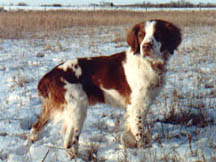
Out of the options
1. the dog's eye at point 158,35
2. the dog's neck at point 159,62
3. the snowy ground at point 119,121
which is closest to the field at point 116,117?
the snowy ground at point 119,121

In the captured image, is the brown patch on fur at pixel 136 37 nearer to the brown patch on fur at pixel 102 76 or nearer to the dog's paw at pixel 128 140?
the brown patch on fur at pixel 102 76

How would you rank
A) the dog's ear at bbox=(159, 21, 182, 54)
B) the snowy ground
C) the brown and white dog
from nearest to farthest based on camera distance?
1. the snowy ground
2. the brown and white dog
3. the dog's ear at bbox=(159, 21, 182, 54)

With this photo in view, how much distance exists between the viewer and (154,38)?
272 cm

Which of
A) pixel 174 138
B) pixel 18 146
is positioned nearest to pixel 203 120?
pixel 174 138

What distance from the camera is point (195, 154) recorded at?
243 centimetres

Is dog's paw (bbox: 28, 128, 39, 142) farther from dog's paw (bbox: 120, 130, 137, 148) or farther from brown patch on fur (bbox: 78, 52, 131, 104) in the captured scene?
dog's paw (bbox: 120, 130, 137, 148)

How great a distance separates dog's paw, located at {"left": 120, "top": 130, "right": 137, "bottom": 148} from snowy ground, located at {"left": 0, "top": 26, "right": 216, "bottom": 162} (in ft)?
0.21

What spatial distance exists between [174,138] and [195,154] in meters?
0.46

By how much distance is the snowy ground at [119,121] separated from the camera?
2.53 metres

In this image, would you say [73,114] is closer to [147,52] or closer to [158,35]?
[147,52]

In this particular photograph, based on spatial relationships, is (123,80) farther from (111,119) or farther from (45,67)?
(45,67)

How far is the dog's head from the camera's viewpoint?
2.70 metres

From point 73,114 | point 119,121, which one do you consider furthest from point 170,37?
point 73,114

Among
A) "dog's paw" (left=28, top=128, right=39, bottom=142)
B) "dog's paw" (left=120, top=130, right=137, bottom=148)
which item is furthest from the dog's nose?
"dog's paw" (left=28, top=128, right=39, bottom=142)
